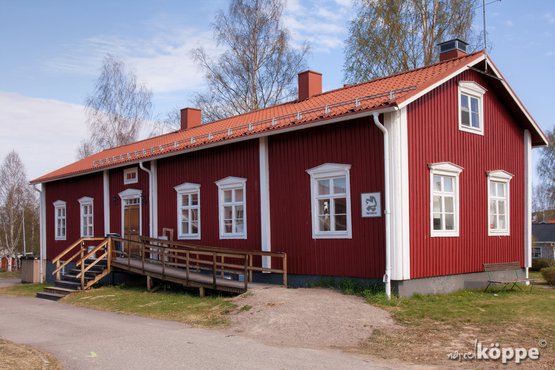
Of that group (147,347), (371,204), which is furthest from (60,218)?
(147,347)

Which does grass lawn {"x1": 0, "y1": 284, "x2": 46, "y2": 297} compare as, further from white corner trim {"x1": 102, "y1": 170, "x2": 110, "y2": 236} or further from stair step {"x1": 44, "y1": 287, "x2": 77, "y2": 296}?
white corner trim {"x1": 102, "y1": 170, "x2": 110, "y2": 236}

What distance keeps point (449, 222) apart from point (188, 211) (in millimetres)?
8518

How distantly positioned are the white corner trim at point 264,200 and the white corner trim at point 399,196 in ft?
13.4

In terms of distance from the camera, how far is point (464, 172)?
1569cm

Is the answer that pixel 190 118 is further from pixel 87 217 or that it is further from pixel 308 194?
pixel 308 194

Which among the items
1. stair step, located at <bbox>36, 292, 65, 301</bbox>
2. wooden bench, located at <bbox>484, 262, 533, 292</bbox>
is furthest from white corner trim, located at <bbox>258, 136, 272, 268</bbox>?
stair step, located at <bbox>36, 292, 65, 301</bbox>

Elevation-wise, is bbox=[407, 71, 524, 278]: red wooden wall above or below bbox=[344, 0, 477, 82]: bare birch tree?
below

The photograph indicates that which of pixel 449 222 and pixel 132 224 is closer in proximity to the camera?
pixel 449 222

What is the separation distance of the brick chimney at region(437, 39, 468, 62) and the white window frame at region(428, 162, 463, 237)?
3949 millimetres

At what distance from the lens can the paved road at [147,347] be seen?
8453 mm

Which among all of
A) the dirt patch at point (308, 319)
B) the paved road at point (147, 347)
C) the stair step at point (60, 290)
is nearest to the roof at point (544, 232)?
the dirt patch at point (308, 319)

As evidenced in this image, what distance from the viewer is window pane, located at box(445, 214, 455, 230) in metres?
14.9

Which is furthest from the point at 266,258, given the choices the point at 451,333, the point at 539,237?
the point at 539,237

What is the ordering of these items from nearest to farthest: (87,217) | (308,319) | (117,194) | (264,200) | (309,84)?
(308,319) → (264,200) → (309,84) → (117,194) → (87,217)
